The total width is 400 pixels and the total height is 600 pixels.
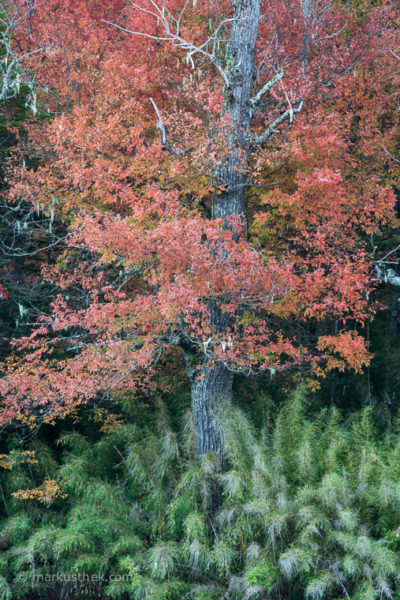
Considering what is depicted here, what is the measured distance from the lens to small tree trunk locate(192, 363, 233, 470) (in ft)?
33.0

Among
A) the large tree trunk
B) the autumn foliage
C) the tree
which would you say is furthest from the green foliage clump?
the autumn foliage

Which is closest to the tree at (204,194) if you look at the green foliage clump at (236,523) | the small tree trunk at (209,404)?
the small tree trunk at (209,404)

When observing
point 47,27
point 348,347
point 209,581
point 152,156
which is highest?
point 47,27

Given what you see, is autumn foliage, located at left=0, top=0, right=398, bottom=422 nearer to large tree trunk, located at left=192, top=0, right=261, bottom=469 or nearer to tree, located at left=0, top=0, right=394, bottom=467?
tree, located at left=0, top=0, right=394, bottom=467

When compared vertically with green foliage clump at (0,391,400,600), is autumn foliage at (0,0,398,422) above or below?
above

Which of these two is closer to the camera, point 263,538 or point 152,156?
point 263,538

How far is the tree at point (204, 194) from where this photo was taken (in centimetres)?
885

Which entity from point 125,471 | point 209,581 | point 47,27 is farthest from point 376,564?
point 47,27

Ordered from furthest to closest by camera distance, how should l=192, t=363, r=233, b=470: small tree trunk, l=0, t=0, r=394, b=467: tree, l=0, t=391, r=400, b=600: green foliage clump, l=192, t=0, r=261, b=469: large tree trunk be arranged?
l=192, t=363, r=233, b=470: small tree trunk
l=192, t=0, r=261, b=469: large tree trunk
l=0, t=0, r=394, b=467: tree
l=0, t=391, r=400, b=600: green foliage clump

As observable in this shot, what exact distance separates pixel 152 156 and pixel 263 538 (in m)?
7.29

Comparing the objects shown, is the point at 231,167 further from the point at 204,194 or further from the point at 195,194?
the point at 195,194

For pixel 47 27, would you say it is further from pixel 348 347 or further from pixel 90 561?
pixel 90 561

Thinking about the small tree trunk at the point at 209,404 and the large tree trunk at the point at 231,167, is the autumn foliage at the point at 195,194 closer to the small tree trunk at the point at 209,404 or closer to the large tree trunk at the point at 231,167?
the large tree trunk at the point at 231,167

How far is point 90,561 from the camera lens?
761 centimetres
